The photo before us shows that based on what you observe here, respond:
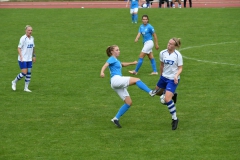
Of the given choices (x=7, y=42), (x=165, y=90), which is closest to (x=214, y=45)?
(x=7, y=42)

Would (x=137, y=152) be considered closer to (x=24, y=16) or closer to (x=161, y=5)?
(x=24, y=16)

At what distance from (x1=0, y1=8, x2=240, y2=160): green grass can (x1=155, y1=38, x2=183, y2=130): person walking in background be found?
69 cm

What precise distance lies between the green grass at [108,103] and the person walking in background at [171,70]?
27.3 inches

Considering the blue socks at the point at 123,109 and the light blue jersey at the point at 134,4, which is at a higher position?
the blue socks at the point at 123,109

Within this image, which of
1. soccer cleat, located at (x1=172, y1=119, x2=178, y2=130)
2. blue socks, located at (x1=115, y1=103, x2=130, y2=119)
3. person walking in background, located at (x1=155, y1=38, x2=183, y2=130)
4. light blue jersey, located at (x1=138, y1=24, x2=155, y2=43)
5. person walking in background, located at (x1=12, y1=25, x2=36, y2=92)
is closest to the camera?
person walking in background, located at (x1=155, y1=38, x2=183, y2=130)

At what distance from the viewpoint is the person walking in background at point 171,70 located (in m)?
15.5

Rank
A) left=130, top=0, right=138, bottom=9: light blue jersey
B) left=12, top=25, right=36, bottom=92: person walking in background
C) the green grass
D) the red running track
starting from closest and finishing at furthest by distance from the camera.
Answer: the green grass < left=12, top=25, right=36, bottom=92: person walking in background < left=130, top=0, right=138, bottom=9: light blue jersey < the red running track

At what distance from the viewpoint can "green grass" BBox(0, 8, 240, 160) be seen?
1436cm

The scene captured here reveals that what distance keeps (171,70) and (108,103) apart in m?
4.13

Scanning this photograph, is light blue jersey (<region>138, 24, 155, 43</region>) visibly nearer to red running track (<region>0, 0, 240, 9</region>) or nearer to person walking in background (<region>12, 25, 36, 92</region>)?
person walking in background (<region>12, 25, 36, 92</region>)

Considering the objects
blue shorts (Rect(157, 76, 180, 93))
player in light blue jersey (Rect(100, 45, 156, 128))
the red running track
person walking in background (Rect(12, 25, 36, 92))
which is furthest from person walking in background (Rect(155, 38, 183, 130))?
the red running track

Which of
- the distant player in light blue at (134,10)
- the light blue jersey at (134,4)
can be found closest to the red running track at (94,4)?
the distant player in light blue at (134,10)

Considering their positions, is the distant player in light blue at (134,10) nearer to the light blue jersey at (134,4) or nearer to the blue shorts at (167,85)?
the light blue jersey at (134,4)

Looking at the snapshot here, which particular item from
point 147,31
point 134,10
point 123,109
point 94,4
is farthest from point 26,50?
point 94,4
